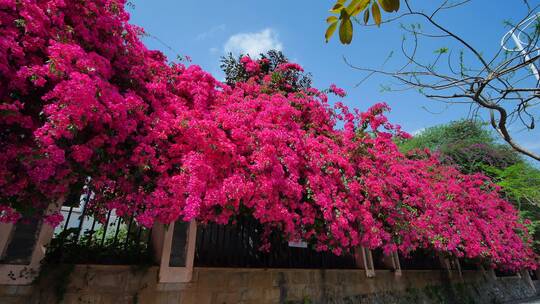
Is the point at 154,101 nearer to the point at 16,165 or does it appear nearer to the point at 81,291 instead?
the point at 16,165

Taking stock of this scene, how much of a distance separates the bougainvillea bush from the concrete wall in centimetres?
96

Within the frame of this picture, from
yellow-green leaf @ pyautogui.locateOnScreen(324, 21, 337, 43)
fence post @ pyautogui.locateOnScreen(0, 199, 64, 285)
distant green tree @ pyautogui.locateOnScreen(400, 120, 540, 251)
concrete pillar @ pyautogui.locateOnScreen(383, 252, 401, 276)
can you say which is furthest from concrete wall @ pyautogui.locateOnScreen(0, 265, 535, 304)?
distant green tree @ pyautogui.locateOnScreen(400, 120, 540, 251)

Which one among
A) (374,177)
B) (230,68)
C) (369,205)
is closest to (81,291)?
(369,205)

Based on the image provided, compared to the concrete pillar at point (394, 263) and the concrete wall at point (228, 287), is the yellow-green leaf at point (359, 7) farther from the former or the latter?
the concrete pillar at point (394, 263)

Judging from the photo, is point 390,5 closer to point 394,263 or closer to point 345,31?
point 345,31

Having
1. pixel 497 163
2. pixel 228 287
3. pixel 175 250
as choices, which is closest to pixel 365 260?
pixel 228 287

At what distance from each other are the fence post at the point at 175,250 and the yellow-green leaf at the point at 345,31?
373cm

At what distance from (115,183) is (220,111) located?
1827 mm

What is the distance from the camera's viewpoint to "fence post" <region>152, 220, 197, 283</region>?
4246 millimetres

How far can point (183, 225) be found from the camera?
4598mm

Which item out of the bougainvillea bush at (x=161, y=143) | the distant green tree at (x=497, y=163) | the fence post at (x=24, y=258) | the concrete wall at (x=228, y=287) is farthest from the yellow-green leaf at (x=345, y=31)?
the distant green tree at (x=497, y=163)

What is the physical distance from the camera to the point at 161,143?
3.86 metres

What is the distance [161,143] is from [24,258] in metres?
2.01

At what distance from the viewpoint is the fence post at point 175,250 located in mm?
4246
